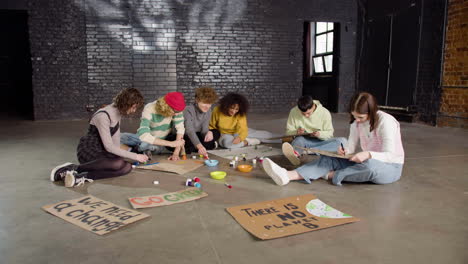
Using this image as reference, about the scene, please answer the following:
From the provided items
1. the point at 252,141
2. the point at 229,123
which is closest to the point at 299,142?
the point at 252,141

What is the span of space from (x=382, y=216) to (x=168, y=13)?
23.2ft

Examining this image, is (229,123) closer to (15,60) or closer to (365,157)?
(365,157)

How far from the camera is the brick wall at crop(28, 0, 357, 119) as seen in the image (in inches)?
301

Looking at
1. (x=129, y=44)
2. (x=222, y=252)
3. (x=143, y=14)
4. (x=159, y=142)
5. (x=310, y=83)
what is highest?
(x=143, y=14)

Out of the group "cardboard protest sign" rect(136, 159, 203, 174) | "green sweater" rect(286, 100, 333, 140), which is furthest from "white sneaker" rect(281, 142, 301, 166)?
"cardboard protest sign" rect(136, 159, 203, 174)

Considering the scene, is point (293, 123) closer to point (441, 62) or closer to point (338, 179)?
point (338, 179)

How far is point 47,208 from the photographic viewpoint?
2391 mm

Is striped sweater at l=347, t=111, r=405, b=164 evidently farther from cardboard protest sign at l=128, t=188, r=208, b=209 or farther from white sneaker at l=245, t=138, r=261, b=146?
white sneaker at l=245, t=138, r=261, b=146

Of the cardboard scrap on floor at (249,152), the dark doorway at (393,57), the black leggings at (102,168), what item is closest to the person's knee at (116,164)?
the black leggings at (102,168)

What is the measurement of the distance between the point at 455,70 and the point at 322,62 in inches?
160

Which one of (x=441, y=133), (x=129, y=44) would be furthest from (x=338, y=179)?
(x=129, y=44)

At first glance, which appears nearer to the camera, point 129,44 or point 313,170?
point 313,170

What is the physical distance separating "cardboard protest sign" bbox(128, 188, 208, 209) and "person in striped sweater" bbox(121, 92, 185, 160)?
3.29 ft

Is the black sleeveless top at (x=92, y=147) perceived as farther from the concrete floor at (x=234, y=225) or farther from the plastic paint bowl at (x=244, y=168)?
the plastic paint bowl at (x=244, y=168)
